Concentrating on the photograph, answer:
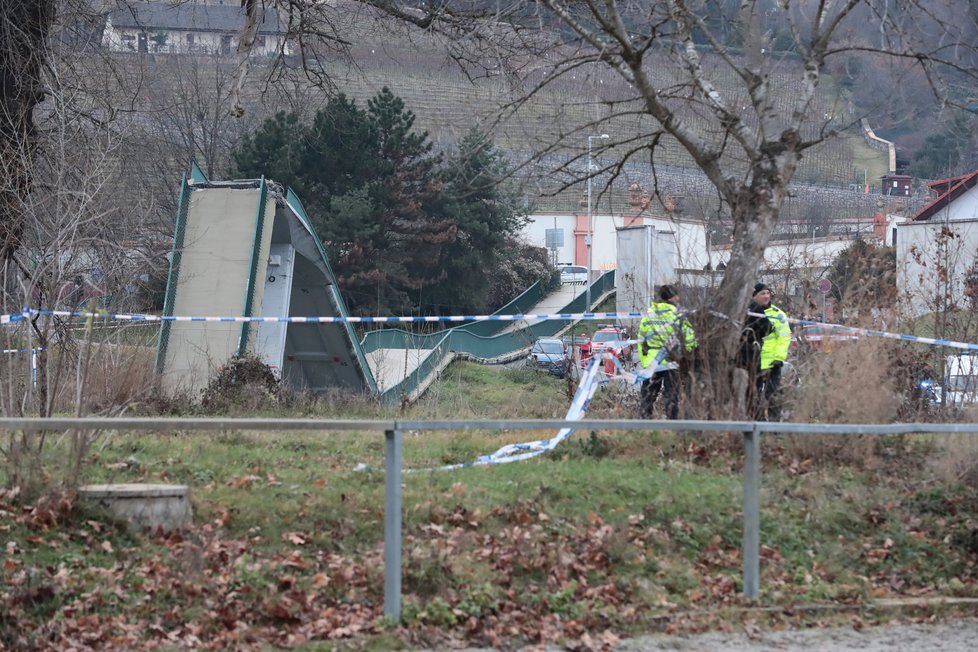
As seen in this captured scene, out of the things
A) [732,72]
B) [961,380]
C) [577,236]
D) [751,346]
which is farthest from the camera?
[577,236]

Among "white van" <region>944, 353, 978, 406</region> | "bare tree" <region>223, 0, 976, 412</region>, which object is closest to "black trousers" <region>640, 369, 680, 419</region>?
"bare tree" <region>223, 0, 976, 412</region>

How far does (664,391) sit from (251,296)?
8.62m

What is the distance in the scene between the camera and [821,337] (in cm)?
1259

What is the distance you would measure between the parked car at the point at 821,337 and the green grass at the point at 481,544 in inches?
105

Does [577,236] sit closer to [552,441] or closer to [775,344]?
[775,344]

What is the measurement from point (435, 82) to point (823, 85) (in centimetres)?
5002

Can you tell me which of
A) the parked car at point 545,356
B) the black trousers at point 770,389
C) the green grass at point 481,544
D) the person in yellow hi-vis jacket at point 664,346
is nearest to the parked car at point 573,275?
the parked car at point 545,356

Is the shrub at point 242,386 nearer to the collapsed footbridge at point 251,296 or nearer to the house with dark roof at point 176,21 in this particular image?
the collapsed footbridge at point 251,296

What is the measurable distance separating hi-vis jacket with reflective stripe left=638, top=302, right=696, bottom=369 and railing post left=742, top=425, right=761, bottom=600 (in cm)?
388

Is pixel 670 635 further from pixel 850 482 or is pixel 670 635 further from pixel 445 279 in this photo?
pixel 445 279

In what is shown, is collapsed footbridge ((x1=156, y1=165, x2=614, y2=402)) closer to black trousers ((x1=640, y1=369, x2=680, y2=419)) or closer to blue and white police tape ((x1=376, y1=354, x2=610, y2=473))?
black trousers ((x1=640, y1=369, x2=680, y2=419))

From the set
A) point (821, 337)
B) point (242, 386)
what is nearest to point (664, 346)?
point (821, 337)

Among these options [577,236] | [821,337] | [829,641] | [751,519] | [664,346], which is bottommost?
[829,641]

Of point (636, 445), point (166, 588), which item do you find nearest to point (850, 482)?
point (636, 445)
